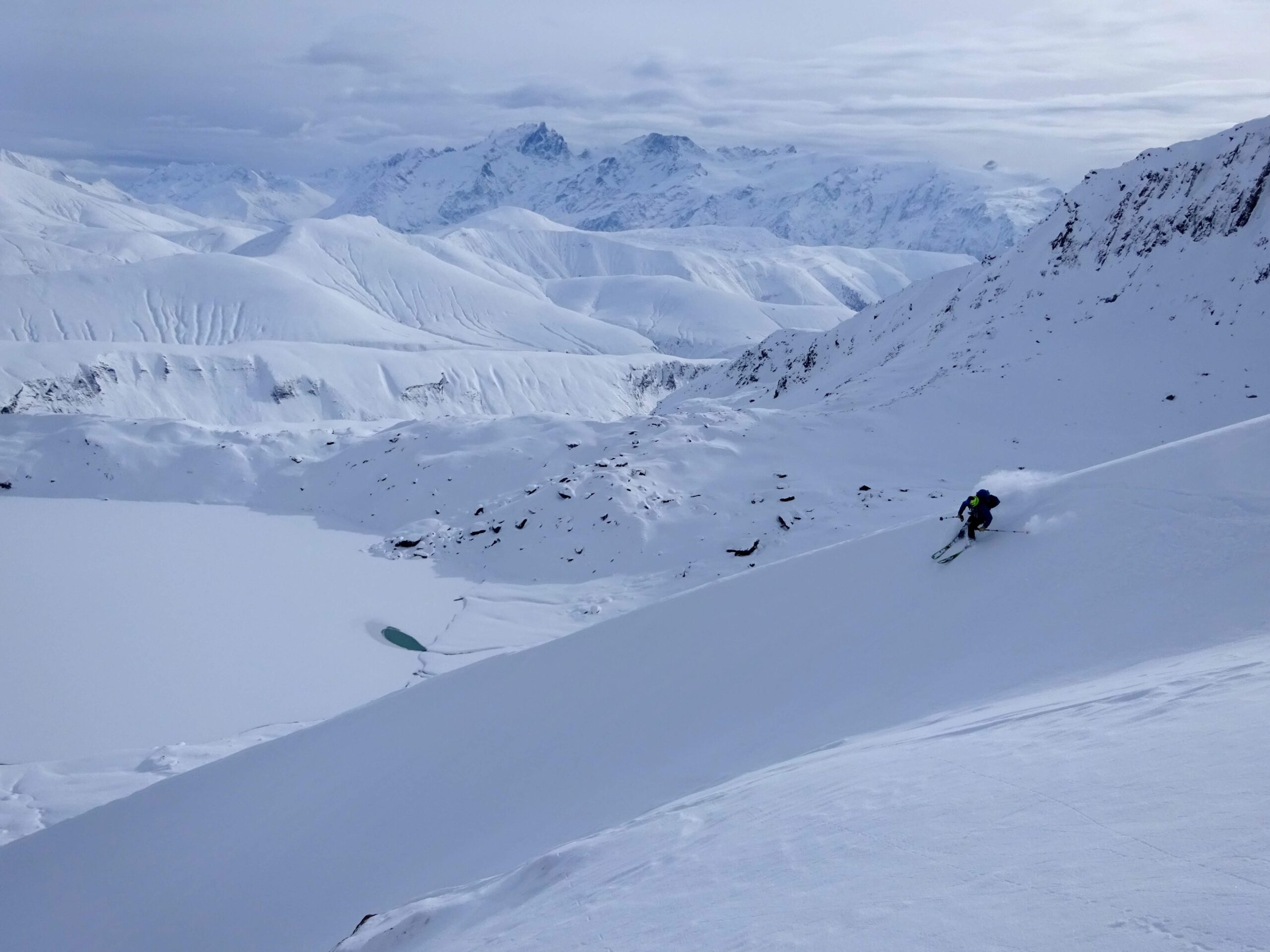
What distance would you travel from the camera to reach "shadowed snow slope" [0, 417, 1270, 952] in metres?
6.52

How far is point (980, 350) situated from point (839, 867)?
27066 mm

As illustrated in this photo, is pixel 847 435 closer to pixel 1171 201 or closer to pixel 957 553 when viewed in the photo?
pixel 957 553

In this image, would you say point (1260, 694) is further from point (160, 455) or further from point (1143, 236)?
point (160, 455)

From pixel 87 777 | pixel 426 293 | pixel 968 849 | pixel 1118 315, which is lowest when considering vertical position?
pixel 87 777

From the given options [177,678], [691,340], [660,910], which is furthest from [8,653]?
[691,340]

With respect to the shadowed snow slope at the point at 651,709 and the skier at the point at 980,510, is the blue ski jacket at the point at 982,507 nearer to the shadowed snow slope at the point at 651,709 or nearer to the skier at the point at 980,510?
the skier at the point at 980,510

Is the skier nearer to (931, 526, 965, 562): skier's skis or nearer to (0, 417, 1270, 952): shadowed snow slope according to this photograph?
(931, 526, 965, 562): skier's skis

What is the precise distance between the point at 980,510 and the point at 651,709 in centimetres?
391

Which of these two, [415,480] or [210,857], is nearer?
[210,857]

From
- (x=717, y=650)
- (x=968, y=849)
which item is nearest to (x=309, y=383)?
(x=717, y=650)

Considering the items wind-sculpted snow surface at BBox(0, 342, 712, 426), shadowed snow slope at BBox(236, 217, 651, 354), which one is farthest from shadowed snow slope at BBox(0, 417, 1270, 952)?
shadowed snow slope at BBox(236, 217, 651, 354)

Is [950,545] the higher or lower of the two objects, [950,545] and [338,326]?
the higher

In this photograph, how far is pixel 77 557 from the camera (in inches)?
889

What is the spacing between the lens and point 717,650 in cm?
890
